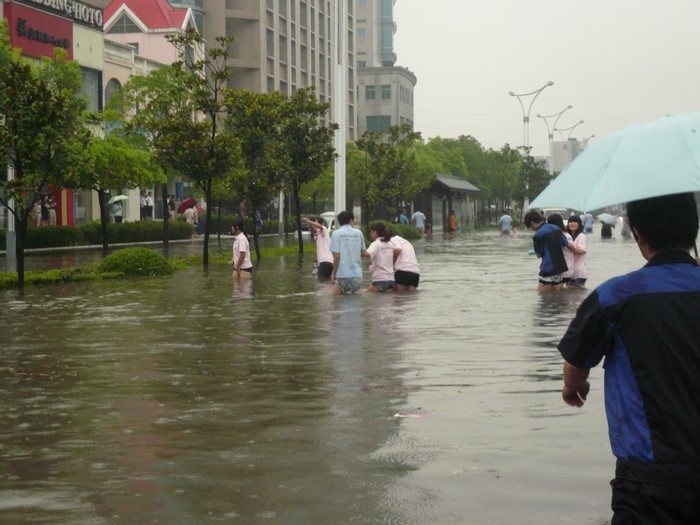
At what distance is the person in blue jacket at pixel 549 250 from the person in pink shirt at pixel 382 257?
2.35 meters

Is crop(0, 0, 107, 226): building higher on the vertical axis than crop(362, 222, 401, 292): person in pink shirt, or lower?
higher

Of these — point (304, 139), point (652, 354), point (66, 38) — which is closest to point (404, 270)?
point (652, 354)

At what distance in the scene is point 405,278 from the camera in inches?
923

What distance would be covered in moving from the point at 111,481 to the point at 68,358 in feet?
21.2

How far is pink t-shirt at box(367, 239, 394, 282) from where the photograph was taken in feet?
74.5

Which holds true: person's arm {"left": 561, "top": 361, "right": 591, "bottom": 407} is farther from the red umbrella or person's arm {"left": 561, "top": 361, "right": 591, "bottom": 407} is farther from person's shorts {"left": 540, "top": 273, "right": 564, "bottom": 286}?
the red umbrella

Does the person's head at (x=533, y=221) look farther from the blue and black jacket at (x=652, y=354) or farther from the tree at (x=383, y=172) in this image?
the tree at (x=383, y=172)

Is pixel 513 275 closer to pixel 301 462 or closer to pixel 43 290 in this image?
pixel 43 290

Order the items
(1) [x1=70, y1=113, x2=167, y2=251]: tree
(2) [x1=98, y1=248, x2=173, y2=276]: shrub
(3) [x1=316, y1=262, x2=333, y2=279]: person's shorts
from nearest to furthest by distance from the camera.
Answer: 1. (3) [x1=316, y1=262, x2=333, y2=279]: person's shorts
2. (2) [x1=98, y1=248, x2=173, y2=276]: shrub
3. (1) [x1=70, y1=113, x2=167, y2=251]: tree

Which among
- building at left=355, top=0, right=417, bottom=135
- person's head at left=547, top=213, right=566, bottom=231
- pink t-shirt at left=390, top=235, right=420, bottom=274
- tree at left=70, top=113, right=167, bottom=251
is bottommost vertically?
pink t-shirt at left=390, top=235, right=420, bottom=274

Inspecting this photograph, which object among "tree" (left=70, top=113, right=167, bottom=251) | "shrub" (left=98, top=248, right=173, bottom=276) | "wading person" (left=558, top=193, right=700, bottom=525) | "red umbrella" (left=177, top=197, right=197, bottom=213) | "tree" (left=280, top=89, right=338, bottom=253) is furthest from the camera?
"red umbrella" (left=177, top=197, right=197, bottom=213)

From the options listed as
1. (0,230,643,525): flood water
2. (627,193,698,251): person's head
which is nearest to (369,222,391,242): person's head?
(0,230,643,525): flood water

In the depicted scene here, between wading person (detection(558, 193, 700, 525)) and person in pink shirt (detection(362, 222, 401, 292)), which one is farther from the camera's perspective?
person in pink shirt (detection(362, 222, 401, 292))

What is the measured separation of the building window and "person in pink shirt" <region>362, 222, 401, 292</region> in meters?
121
